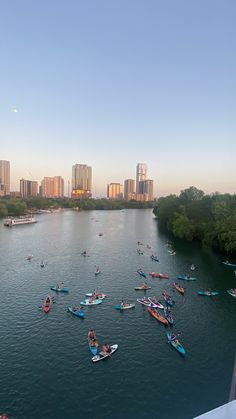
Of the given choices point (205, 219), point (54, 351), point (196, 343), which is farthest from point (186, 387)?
point (205, 219)

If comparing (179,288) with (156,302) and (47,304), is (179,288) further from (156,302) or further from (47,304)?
(47,304)

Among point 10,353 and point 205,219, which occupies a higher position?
point 205,219

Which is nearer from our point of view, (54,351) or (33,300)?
(54,351)

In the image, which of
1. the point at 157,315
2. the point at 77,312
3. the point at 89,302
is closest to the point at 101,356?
the point at 77,312

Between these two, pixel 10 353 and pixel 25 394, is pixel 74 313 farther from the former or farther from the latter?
pixel 25 394

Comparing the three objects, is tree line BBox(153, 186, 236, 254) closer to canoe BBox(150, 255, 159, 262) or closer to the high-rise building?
canoe BBox(150, 255, 159, 262)

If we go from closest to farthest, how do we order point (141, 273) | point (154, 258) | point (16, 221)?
point (141, 273), point (154, 258), point (16, 221)
